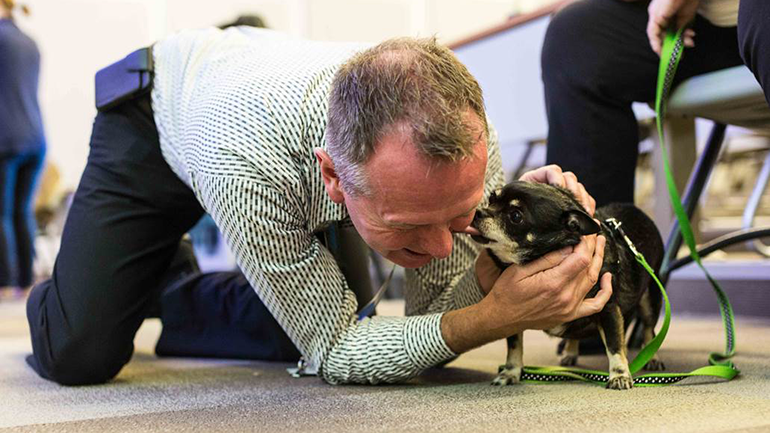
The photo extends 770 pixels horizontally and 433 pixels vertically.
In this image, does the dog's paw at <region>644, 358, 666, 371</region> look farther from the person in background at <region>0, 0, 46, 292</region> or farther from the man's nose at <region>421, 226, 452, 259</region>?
the person in background at <region>0, 0, 46, 292</region>

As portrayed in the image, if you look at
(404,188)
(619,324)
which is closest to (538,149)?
(619,324)

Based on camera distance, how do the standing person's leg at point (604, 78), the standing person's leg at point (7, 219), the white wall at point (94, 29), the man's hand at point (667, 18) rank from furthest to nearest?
the white wall at point (94, 29) < the standing person's leg at point (7, 219) < the standing person's leg at point (604, 78) < the man's hand at point (667, 18)

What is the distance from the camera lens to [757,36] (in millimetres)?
1085

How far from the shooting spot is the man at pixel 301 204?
104cm

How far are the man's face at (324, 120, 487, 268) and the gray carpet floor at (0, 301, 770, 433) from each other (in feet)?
0.81

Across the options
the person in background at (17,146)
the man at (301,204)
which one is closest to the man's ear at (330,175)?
the man at (301,204)

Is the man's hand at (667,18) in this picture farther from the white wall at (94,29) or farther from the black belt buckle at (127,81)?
the white wall at (94,29)

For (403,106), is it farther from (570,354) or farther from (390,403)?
(570,354)

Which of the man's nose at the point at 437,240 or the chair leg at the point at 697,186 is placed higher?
the man's nose at the point at 437,240

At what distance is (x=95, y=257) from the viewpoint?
1.50 m

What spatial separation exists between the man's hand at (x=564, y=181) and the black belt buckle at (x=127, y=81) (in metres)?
0.78

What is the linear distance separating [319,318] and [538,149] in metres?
2.27

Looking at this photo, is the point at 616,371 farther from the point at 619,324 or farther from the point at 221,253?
the point at 221,253

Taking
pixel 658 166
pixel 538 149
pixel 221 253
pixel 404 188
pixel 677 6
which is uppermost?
pixel 677 6
